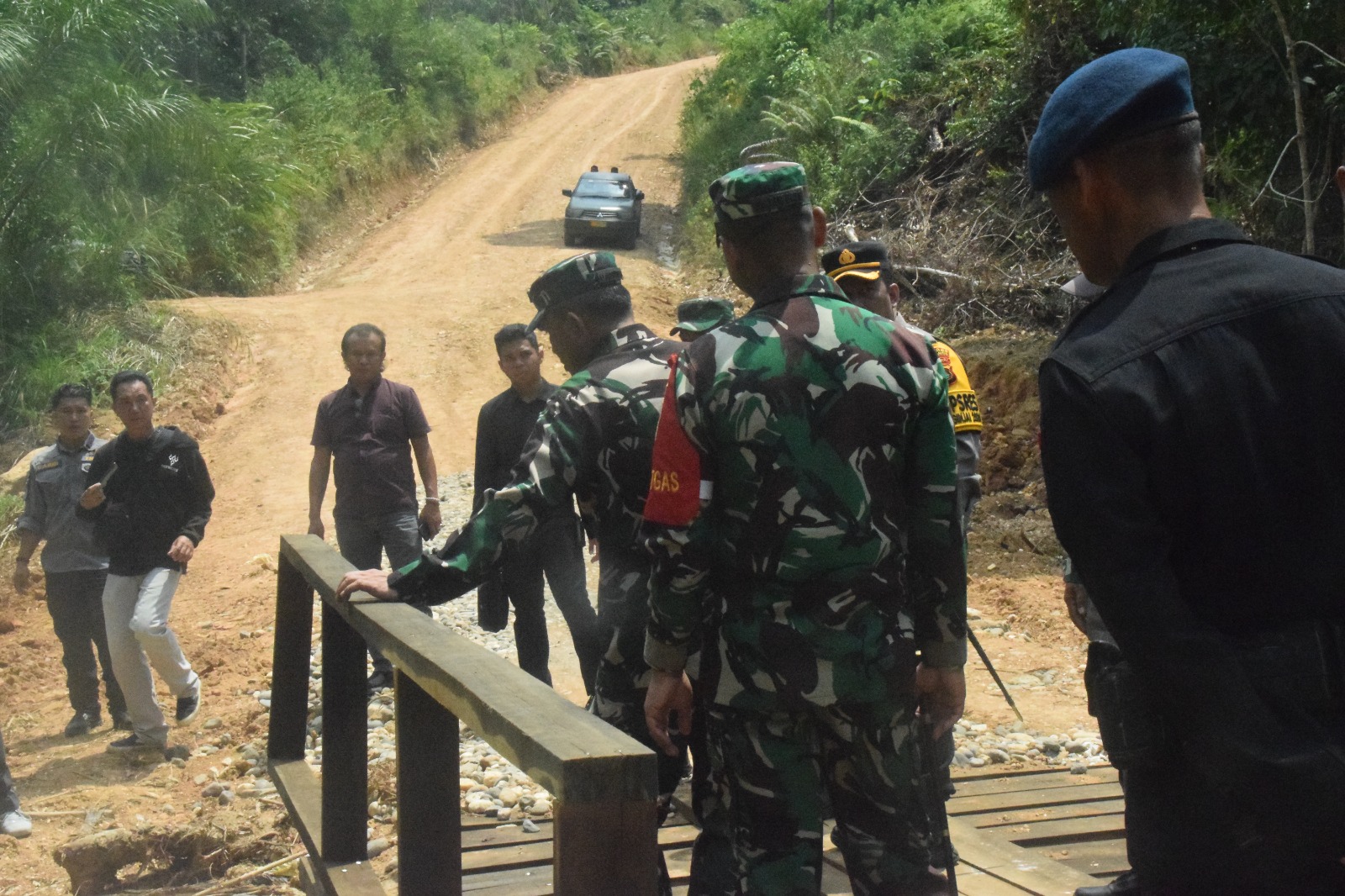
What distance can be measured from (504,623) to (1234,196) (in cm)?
872

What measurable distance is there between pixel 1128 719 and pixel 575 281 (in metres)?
2.04

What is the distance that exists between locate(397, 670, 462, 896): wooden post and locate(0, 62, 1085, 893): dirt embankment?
302 centimetres

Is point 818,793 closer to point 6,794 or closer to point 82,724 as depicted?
point 6,794

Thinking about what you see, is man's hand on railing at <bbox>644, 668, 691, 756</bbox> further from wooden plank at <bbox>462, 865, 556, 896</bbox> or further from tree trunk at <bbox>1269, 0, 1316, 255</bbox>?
tree trunk at <bbox>1269, 0, 1316, 255</bbox>

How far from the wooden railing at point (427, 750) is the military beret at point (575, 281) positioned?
0.88 metres

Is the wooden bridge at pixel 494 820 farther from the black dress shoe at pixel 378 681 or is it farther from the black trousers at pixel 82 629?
the black trousers at pixel 82 629

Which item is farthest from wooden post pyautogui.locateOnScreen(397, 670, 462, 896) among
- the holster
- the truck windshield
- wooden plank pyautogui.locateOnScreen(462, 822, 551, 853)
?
the truck windshield

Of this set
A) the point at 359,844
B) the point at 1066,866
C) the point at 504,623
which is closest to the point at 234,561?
the point at 504,623

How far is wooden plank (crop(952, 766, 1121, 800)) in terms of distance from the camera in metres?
4.82

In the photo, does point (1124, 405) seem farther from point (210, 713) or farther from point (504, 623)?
point (210, 713)

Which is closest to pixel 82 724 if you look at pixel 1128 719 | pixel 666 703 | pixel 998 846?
pixel 998 846

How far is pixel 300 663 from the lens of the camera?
172 inches

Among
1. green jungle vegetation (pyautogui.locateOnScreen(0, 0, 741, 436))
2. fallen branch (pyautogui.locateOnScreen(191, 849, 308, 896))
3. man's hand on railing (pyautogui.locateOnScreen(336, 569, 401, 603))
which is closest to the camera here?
man's hand on railing (pyautogui.locateOnScreen(336, 569, 401, 603))

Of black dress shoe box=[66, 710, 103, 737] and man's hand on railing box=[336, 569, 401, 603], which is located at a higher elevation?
man's hand on railing box=[336, 569, 401, 603]
